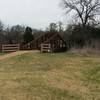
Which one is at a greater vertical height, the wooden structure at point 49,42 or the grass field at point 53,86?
the wooden structure at point 49,42

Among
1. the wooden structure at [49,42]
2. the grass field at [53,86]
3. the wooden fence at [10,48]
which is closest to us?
the grass field at [53,86]

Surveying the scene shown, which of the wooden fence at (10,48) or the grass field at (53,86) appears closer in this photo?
the grass field at (53,86)

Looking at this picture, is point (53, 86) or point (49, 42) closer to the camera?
point (53, 86)

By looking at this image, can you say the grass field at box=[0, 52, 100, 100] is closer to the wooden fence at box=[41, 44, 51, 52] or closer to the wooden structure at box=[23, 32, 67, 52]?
the wooden fence at box=[41, 44, 51, 52]

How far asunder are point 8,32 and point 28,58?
28.1m

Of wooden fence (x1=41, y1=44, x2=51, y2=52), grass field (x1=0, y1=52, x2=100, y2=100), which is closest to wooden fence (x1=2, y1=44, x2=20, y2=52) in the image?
wooden fence (x1=41, y1=44, x2=51, y2=52)

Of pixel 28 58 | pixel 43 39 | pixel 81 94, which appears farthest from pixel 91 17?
pixel 81 94

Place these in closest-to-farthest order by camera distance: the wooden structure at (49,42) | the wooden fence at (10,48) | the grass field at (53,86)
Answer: the grass field at (53,86) → the wooden fence at (10,48) → the wooden structure at (49,42)

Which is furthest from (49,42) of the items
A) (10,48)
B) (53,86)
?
(53,86)

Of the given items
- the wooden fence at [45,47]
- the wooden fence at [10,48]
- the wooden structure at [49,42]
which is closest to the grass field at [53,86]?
the wooden fence at [45,47]

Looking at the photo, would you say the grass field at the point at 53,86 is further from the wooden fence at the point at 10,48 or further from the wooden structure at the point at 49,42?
the wooden structure at the point at 49,42

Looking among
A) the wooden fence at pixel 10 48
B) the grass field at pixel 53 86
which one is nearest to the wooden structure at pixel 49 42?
the wooden fence at pixel 10 48

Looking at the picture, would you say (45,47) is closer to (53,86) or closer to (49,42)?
(49,42)

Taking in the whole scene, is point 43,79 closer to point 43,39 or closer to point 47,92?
point 47,92
